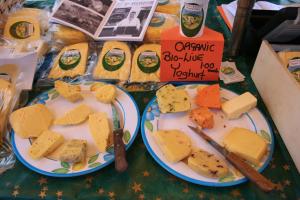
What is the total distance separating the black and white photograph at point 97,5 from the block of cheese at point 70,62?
206 millimetres

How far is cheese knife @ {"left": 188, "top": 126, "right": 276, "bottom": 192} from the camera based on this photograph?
1.90 feet

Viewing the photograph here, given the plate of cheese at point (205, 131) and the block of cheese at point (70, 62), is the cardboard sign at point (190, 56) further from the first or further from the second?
the block of cheese at point (70, 62)

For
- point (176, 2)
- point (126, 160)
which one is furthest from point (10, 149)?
point (176, 2)

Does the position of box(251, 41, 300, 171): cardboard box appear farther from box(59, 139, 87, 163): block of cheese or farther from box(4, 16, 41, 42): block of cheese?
box(4, 16, 41, 42): block of cheese

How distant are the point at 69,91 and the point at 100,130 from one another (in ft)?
0.67

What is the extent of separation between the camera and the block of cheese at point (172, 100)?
751 mm

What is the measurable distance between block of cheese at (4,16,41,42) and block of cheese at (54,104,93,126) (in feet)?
1.52

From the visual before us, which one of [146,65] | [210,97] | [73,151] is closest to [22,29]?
[146,65]

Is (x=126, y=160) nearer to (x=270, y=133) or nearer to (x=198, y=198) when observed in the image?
(x=198, y=198)

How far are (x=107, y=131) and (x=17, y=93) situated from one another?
1.20 feet

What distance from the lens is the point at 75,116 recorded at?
0.77 meters

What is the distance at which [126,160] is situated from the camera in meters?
0.67

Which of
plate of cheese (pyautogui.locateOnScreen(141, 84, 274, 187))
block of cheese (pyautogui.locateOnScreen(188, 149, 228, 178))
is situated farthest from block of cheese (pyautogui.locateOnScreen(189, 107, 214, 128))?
block of cheese (pyautogui.locateOnScreen(188, 149, 228, 178))

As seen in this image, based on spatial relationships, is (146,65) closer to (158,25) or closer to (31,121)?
(158,25)
